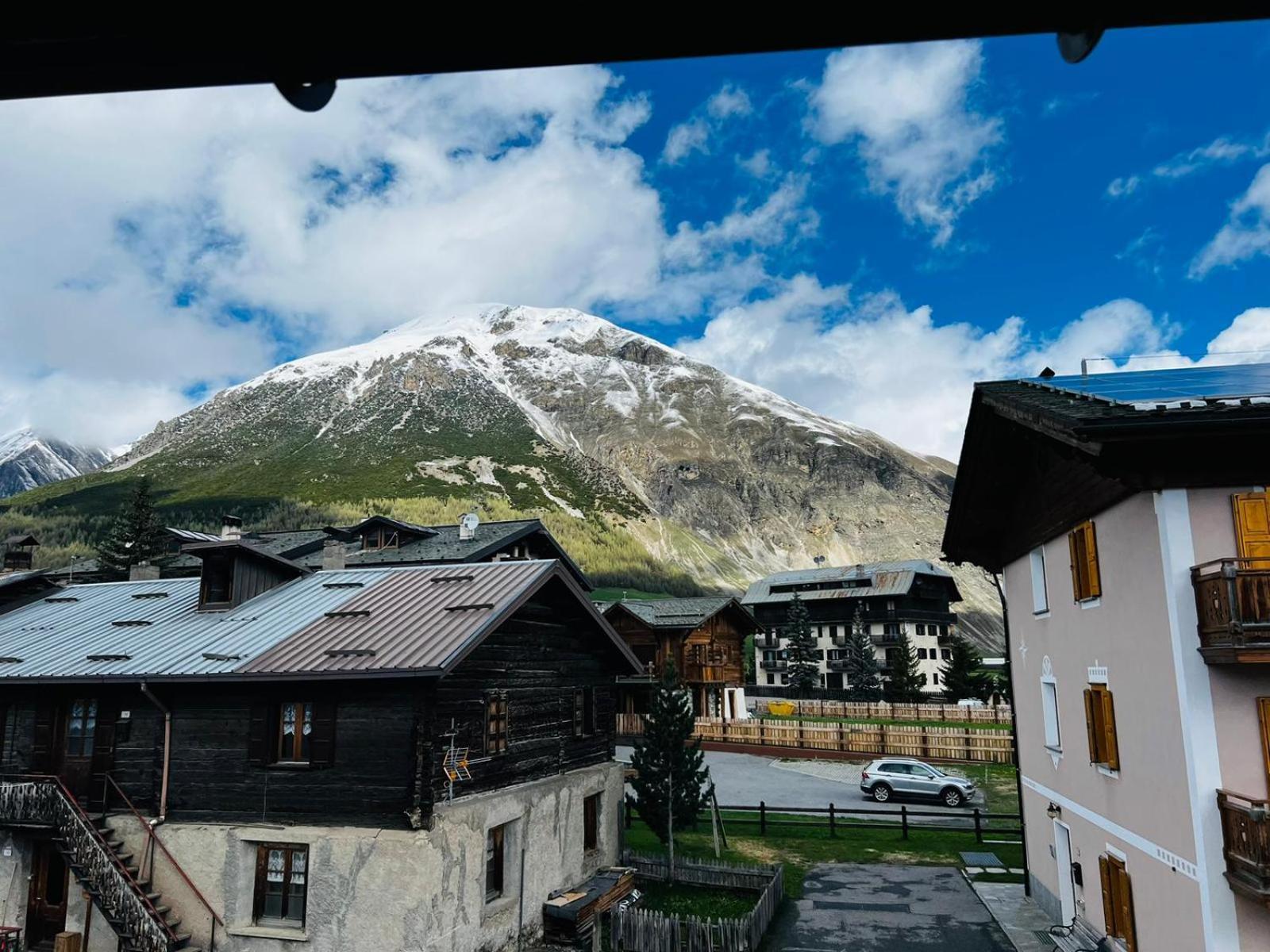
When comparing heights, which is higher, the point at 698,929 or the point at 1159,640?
the point at 1159,640

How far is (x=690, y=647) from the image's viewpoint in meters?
55.9

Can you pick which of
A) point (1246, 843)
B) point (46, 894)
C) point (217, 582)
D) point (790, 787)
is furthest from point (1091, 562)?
point (790, 787)

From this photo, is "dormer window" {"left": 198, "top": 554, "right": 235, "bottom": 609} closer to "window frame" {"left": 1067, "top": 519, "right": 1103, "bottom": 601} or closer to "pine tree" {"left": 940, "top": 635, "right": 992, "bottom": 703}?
"window frame" {"left": 1067, "top": 519, "right": 1103, "bottom": 601}

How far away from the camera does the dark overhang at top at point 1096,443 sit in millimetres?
11445

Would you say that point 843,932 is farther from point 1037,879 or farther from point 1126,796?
point 1126,796

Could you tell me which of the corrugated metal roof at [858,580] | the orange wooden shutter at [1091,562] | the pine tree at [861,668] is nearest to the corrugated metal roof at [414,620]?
the orange wooden shutter at [1091,562]

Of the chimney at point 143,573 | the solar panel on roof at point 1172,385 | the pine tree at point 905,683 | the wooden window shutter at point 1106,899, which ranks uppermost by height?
the solar panel on roof at point 1172,385

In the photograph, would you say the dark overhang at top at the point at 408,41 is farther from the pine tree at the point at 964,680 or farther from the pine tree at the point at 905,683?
the pine tree at the point at 964,680

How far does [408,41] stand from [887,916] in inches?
868

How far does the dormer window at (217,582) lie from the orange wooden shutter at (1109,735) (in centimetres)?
1965

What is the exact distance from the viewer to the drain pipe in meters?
17.4

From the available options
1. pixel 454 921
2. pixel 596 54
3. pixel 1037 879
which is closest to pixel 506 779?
pixel 454 921

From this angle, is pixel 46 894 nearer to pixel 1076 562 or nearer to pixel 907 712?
pixel 1076 562

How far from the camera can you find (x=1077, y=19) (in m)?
2.29
